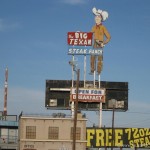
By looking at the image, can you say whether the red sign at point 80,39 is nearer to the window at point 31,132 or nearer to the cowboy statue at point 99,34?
the cowboy statue at point 99,34

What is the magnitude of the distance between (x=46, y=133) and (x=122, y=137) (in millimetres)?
14936

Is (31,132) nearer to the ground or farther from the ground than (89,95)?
nearer to the ground

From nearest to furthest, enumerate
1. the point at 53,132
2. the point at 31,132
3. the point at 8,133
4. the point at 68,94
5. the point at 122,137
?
the point at 31,132 < the point at 53,132 < the point at 122,137 < the point at 68,94 < the point at 8,133

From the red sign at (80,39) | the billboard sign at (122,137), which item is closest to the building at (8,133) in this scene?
the billboard sign at (122,137)

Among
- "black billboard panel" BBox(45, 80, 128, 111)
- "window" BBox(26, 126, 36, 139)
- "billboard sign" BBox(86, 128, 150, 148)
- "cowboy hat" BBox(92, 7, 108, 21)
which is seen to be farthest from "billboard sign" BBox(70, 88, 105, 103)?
"cowboy hat" BBox(92, 7, 108, 21)

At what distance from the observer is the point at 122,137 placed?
75.5 meters

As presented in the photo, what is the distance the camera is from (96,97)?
247ft

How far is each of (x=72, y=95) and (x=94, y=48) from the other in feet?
30.2

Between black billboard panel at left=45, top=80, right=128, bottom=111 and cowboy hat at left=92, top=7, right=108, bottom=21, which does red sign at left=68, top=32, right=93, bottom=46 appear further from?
black billboard panel at left=45, top=80, right=128, bottom=111

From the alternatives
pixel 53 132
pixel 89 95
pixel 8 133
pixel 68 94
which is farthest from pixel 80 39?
pixel 8 133

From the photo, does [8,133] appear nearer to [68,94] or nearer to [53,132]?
[68,94]

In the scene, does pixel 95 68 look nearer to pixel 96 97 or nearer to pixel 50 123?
pixel 96 97

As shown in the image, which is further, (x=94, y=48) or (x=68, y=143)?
(x=94, y=48)

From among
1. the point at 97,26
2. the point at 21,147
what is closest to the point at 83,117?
the point at 21,147
